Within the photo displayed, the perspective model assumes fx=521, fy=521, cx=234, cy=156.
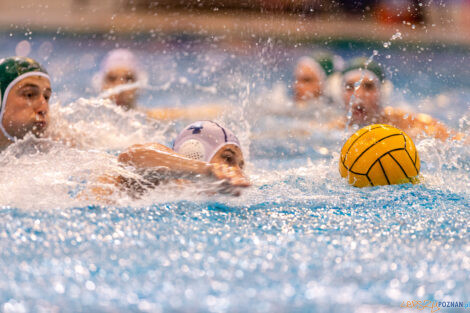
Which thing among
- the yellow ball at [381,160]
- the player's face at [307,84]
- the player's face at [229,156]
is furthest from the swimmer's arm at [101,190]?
the player's face at [307,84]

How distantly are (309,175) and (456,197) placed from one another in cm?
82

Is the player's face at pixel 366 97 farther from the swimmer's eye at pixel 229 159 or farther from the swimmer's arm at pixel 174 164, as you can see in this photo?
the swimmer's arm at pixel 174 164

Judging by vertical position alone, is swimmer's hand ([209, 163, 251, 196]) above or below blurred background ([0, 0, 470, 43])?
below

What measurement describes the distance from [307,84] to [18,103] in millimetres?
4063

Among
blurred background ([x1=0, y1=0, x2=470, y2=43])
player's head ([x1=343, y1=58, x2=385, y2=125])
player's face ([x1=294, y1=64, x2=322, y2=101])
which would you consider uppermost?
blurred background ([x1=0, y1=0, x2=470, y2=43])

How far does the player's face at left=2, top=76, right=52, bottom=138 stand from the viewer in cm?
338

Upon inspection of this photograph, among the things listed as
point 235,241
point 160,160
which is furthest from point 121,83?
point 235,241

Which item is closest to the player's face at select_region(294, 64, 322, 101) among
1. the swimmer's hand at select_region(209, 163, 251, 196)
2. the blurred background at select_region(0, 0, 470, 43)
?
the blurred background at select_region(0, 0, 470, 43)

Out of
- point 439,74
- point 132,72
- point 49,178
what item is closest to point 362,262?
point 49,178

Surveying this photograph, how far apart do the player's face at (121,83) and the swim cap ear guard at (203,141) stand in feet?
9.92

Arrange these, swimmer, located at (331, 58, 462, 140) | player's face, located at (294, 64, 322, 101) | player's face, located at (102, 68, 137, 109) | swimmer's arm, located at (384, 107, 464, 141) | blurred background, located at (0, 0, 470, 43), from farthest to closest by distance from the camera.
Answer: blurred background, located at (0, 0, 470, 43) → player's face, located at (294, 64, 322, 101) → player's face, located at (102, 68, 137, 109) → swimmer, located at (331, 58, 462, 140) → swimmer's arm, located at (384, 107, 464, 141)

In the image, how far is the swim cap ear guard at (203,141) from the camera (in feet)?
8.79

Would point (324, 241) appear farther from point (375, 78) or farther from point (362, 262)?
point (375, 78)

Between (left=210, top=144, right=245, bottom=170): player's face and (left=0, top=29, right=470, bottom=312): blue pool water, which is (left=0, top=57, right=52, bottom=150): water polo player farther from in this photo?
(left=210, top=144, right=245, bottom=170): player's face
